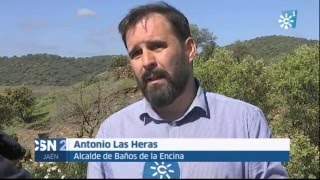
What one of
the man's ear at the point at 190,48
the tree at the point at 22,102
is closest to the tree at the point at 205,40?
the tree at the point at 22,102

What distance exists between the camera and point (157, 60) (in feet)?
7.34

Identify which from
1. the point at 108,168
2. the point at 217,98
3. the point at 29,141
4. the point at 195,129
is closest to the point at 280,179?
the point at 108,168

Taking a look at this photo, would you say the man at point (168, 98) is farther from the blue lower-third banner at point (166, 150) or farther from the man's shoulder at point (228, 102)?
the blue lower-third banner at point (166, 150)

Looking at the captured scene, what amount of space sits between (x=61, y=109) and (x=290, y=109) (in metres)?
16.7

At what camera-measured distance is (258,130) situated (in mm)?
2176

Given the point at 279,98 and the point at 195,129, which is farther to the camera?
the point at 279,98

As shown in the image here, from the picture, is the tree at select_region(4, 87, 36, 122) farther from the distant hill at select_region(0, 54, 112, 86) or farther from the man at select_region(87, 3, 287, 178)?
the man at select_region(87, 3, 287, 178)

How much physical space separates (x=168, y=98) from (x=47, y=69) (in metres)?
70.2

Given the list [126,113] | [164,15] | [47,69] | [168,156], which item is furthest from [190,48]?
[47,69]

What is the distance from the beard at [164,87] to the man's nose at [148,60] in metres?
0.04

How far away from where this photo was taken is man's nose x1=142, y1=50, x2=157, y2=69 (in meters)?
2.19

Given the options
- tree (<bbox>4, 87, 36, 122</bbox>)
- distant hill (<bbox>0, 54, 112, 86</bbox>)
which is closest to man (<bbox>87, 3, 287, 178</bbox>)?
tree (<bbox>4, 87, 36, 122</bbox>)

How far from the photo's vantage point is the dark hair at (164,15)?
2382 mm

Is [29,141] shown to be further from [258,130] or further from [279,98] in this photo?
[258,130]
